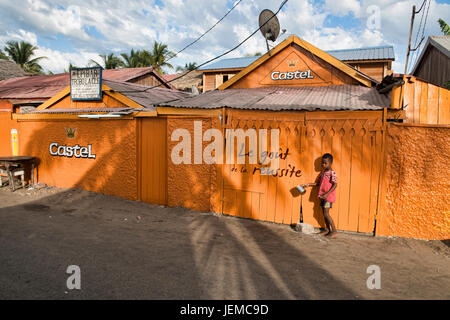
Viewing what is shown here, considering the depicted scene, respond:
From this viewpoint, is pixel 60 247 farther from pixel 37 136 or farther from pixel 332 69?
pixel 332 69

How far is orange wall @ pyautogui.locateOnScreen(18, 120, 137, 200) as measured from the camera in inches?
324

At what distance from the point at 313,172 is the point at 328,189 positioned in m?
0.53

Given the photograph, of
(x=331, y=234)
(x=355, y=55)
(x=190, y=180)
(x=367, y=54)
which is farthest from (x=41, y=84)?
(x=367, y=54)

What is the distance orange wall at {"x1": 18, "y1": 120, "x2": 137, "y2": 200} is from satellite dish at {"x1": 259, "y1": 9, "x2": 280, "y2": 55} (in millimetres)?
4492

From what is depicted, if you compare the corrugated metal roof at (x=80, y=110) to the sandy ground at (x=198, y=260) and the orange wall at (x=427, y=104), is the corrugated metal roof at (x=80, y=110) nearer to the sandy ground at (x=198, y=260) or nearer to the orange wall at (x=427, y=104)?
the sandy ground at (x=198, y=260)

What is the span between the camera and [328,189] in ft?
18.7

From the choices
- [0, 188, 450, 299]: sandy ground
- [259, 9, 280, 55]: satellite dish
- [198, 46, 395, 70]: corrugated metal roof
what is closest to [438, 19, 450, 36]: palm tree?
[198, 46, 395, 70]: corrugated metal roof

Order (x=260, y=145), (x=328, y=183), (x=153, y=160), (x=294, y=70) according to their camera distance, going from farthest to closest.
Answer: (x=294, y=70) → (x=153, y=160) → (x=260, y=145) → (x=328, y=183)

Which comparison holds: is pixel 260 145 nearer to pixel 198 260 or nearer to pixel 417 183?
pixel 198 260

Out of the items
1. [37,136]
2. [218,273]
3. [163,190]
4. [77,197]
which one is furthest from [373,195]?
[37,136]

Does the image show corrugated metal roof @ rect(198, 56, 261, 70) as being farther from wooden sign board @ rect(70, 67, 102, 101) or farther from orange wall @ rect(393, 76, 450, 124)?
orange wall @ rect(393, 76, 450, 124)

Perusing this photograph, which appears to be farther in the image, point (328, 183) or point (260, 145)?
point (260, 145)

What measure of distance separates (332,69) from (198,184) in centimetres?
472

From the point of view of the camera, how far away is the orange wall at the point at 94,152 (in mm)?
8231
